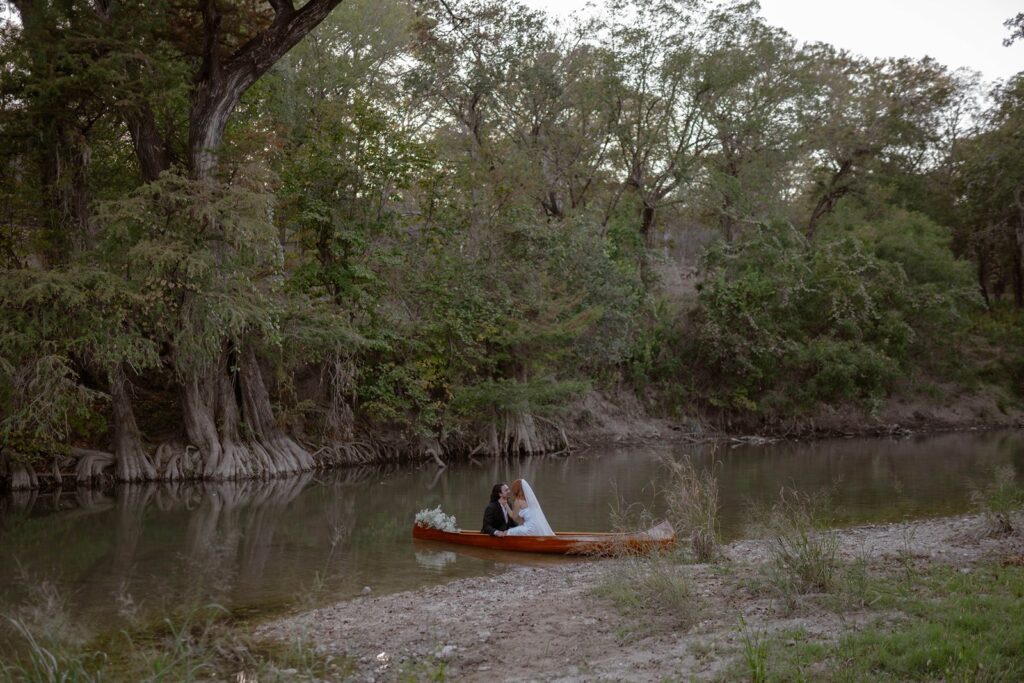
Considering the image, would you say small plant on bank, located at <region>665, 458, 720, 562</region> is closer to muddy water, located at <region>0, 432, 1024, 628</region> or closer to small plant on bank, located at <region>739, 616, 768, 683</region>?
muddy water, located at <region>0, 432, 1024, 628</region>

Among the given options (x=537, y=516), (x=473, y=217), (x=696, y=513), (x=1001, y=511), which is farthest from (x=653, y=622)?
(x=473, y=217)

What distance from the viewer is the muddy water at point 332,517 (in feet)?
35.3

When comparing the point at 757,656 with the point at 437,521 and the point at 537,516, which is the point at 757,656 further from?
the point at 437,521

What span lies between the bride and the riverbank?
249cm

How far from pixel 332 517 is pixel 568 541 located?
536cm

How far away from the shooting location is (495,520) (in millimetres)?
13109

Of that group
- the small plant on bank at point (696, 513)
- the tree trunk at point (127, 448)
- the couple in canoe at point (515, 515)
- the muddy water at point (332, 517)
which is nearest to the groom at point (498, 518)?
the couple in canoe at point (515, 515)

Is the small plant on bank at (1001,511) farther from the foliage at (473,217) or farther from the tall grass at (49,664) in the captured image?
the foliage at (473,217)

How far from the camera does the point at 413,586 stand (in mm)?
10773

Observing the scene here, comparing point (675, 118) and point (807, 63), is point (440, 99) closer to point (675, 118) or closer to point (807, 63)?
point (675, 118)

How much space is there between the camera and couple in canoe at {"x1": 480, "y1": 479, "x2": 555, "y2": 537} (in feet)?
42.1

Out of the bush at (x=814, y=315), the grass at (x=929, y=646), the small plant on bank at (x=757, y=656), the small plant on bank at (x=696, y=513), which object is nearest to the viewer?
the grass at (x=929, y=646)

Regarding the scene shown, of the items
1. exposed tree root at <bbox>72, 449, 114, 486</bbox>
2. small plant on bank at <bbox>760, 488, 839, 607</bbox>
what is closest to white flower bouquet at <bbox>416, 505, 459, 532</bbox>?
small plant on bank at <bbox>760, 488, 839, 607</bbox>

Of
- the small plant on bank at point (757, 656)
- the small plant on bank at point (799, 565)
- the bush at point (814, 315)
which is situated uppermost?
the bush at point (814, 315)
